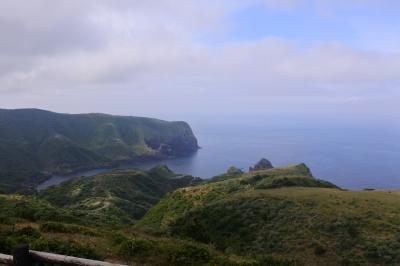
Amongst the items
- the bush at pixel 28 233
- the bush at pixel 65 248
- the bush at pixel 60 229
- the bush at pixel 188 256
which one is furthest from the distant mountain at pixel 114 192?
the bush at pixel 188 256

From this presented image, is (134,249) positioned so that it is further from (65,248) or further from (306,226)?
(306,226)

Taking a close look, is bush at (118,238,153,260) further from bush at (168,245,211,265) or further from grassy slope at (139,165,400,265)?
grassy slope at (139,165,400,265)

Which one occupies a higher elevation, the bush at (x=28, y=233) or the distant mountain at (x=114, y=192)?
the bush at (x=28, y=233)

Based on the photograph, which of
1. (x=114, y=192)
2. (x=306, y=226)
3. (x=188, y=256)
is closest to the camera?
(x=188, y=256)

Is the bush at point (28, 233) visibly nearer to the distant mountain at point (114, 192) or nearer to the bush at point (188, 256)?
the bush at point (188, 256)

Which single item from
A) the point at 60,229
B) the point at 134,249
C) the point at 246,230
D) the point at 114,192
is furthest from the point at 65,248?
the point at 114,192

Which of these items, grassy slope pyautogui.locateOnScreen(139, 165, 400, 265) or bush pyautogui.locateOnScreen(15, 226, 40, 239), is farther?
grassy slope pyautogui.locateOnScreen(139, 165, 400, 265)

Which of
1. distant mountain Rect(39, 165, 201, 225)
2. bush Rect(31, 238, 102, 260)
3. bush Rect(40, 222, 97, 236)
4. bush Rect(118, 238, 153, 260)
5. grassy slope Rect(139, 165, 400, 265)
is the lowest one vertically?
distant mountain Rect(39, 165, 201, 225)

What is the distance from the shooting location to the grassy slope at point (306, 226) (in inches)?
1176

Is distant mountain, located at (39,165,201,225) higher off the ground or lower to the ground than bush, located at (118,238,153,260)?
lower

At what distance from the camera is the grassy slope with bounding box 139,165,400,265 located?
29859 mm

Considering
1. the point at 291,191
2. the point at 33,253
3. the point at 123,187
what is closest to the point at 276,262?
the point at 33,253

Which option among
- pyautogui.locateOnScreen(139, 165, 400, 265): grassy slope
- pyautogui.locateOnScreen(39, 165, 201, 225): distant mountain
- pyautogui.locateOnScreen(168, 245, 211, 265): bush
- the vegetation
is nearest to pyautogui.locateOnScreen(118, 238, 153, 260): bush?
the vegetation

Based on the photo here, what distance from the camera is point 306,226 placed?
1388 inches
